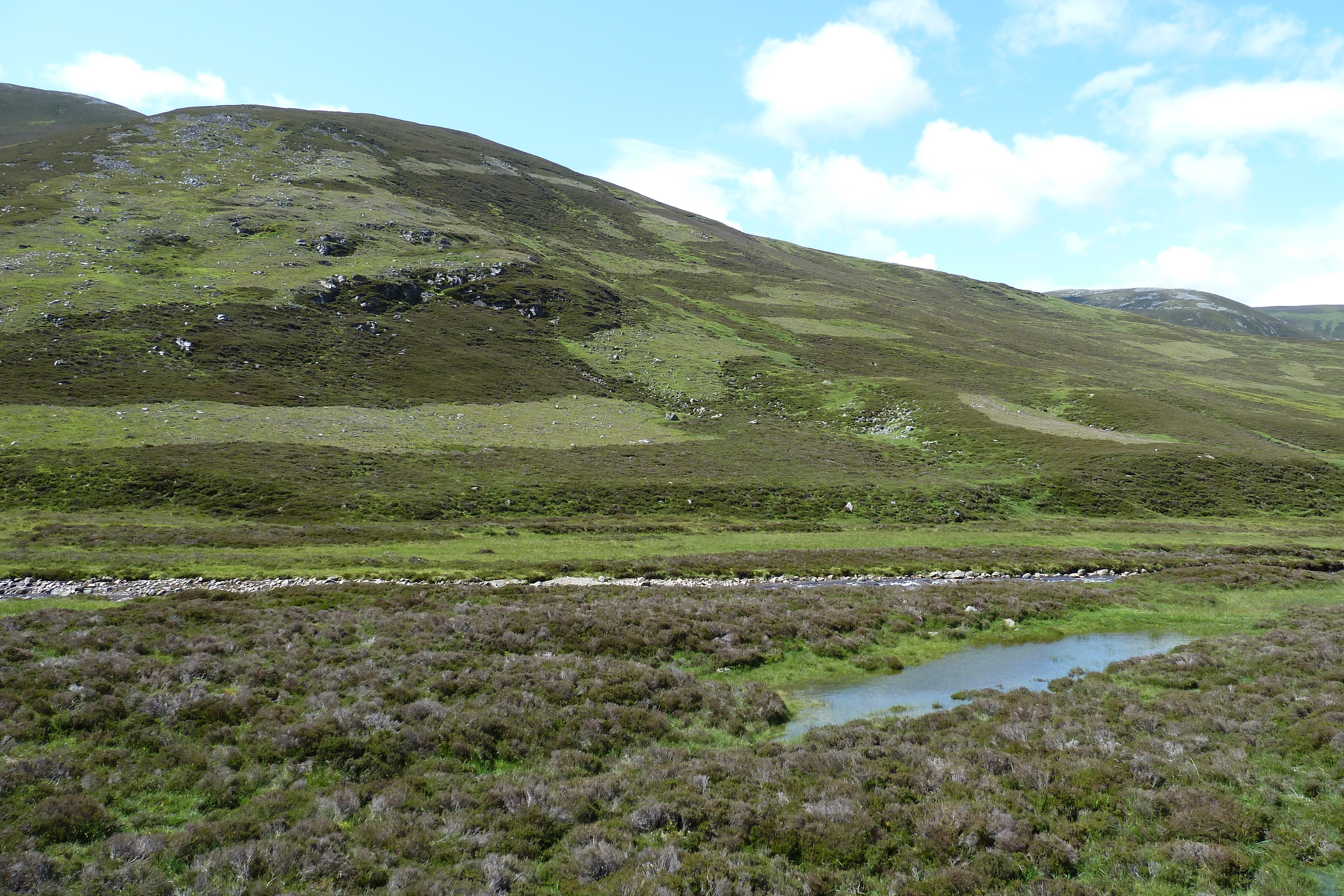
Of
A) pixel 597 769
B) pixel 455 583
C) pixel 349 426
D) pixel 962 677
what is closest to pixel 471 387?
pixel 349 426

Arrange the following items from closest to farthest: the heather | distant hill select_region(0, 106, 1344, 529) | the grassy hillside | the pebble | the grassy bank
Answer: the heather → the pebble → the grassy bank → the grassy hillside → distant hill select_region(0, 106, 1344, 529)

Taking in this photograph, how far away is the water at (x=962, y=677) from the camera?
1964cm

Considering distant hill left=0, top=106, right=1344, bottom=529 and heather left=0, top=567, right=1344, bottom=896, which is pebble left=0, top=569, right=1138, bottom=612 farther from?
distant hill left=0, top=106, right=1344, bottom=529

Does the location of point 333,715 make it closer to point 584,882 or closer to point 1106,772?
point 584,882

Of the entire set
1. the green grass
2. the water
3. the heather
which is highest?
the green grass

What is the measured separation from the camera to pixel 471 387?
284ft

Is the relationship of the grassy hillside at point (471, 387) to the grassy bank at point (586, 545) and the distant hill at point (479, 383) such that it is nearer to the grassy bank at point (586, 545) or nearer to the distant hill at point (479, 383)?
the distant hill at point (479, 383)

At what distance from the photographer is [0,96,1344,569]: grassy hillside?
5341cm

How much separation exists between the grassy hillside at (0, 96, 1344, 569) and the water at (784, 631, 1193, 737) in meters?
27.6

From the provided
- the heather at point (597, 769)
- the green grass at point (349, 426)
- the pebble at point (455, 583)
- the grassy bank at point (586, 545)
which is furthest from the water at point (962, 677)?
the green grass at point (349, 426)

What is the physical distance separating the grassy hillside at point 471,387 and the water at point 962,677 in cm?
2764

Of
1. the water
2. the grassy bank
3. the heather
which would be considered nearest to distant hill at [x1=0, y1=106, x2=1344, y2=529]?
the grassy bank

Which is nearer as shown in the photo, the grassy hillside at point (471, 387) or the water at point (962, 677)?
the water at point (962, 677)

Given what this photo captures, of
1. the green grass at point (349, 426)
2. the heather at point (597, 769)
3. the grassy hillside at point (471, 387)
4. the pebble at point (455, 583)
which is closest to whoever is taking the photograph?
the heather at point (597, 769)
